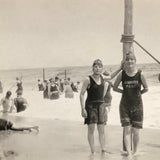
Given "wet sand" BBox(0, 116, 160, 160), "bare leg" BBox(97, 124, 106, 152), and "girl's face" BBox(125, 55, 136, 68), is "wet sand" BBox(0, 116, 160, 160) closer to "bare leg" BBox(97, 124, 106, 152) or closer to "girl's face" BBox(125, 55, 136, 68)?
"bare leg" BBox(97, 124, 106, 152)

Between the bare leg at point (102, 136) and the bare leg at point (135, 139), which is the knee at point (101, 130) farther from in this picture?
the bare leg at point (135, 139)

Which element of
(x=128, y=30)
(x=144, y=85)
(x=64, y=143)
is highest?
(x=128, y=30)

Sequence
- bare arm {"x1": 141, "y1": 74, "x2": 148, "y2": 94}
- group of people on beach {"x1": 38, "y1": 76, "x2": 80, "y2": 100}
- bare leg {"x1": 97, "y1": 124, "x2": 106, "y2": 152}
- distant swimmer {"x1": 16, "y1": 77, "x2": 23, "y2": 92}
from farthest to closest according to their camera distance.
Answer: group of people on beach {"x1": 38, "y1": 76, "x2": 80, "y2": 100} → distant swimmer {"x1": 16, "y1": 77, "x2": 23, "y2": 92} → bare leg {"x1": 97, "y1": 124, "x2": 106, "y2": 152} → bare arm {"x1": 141, "y1": 74, "x2": 148, "y2": 94}

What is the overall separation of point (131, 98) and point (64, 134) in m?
0.63

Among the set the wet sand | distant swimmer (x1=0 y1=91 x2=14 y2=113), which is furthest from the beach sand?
distant swimmer (x1=0 y1=91 x2=14 y2=113)

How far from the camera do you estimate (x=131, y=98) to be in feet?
8.43

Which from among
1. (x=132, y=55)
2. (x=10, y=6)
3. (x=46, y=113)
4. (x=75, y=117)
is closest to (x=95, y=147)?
(x=75, y=117)

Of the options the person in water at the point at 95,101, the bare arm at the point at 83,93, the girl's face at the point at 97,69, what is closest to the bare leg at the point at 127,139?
the person in water at the point at 95,101

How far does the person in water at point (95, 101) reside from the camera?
2.60 metres

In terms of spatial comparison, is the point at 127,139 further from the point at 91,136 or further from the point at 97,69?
the point at 97,69

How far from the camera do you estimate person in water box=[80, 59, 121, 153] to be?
260 centimetres

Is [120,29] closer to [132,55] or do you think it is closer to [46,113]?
[132,55]

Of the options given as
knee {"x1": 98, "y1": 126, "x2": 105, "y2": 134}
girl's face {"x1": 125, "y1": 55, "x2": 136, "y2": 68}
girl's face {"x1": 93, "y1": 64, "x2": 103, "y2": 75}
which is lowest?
knee {"x1": 98, "y1": 126, "x2": 105, "y2": 134}

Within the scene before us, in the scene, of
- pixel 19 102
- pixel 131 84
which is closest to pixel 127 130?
pixel 131 84
